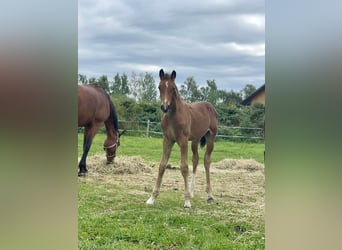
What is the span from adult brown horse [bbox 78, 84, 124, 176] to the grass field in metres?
0.08

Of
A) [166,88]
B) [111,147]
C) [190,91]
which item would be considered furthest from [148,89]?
[111,147]

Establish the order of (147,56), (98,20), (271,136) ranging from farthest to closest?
(147,56)
(98,20)
(271,136)

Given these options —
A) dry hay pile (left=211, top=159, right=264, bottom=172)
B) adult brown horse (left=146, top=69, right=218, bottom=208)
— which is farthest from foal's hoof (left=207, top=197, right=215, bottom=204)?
dry hay pile (left=211, top=159, right=264, bottom=172)

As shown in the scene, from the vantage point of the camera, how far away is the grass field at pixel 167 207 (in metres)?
2.19

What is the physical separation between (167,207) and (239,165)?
730 millimetres

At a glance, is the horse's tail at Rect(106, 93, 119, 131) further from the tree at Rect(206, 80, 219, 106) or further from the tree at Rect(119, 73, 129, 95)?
the tree at Rect(206, 80, 219, 106)

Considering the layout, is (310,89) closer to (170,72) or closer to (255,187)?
(170,72)

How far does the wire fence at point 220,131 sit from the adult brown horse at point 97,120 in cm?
13

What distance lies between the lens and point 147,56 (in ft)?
8.58

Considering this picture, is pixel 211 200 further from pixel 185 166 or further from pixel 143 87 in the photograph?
pixel 143 87

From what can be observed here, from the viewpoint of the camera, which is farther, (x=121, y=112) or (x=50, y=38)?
(x=121, y=112)

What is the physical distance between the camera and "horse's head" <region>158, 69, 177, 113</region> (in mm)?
2570

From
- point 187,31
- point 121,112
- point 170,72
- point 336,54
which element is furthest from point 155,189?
point 336,54

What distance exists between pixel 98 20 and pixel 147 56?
420 millimetres
